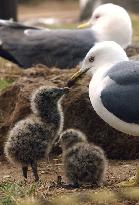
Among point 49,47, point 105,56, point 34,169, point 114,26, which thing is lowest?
point 34,169

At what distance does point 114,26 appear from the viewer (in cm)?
1187

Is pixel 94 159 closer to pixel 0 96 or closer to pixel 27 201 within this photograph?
pixel 27 201

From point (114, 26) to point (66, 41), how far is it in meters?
0.78

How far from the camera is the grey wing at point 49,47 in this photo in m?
11.7

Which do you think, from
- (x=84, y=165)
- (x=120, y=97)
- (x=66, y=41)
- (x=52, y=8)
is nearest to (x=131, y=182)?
(x=84, y=165)

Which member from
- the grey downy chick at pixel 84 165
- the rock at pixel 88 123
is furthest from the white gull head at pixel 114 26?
the grey downy chick at pixel 84 165

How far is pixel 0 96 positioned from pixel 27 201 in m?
3.37

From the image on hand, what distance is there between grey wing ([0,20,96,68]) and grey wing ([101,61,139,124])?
480 centimetres

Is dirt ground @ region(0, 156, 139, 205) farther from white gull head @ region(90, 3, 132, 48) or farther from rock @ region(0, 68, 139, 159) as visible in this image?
white gull head @ region(90, 3, 132, 48)

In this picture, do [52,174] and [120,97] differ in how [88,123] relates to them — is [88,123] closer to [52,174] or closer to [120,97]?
[52,174]

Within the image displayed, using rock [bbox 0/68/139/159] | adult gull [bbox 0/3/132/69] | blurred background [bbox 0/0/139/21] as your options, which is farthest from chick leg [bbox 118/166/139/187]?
blurred background [bbox 0/0/139/21]

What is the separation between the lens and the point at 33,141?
270 inches

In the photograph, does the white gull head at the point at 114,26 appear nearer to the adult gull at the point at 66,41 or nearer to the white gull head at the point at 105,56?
the adult gull at the point at 66,41

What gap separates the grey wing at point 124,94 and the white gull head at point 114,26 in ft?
16.0
